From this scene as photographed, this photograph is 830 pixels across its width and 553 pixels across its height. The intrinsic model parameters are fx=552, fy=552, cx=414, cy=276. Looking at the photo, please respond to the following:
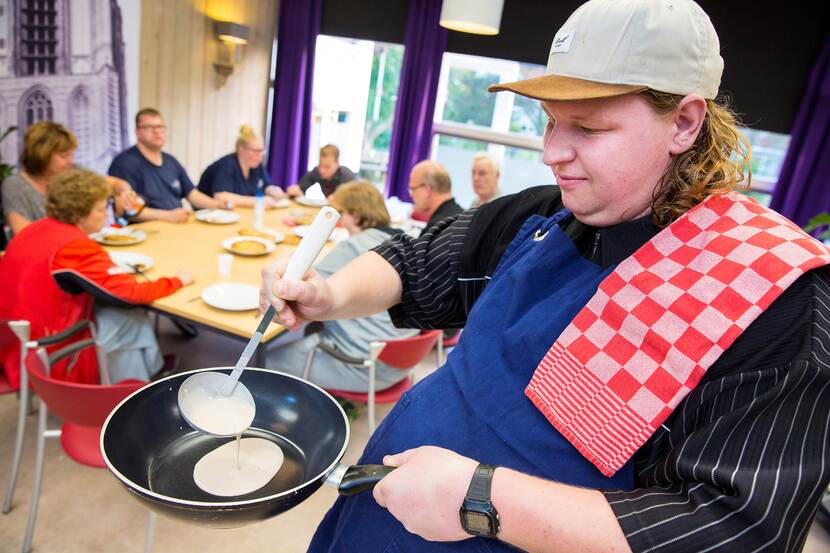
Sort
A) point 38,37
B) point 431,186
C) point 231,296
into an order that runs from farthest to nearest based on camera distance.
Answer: point 431,186, point 38,37, point 231,296

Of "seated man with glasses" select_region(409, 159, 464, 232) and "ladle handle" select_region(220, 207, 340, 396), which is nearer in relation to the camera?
"ladle handle" select_region(220, 207, 340, 396)

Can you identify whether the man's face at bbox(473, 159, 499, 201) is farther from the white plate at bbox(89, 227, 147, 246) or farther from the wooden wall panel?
the wooden wall panel

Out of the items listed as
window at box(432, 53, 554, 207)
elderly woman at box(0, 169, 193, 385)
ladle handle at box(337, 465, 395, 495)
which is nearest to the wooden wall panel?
window at box(432, 53, 554, 207)

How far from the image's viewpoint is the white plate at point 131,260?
255cm

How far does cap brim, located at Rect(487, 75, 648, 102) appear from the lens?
702 mm

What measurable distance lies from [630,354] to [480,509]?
272mm

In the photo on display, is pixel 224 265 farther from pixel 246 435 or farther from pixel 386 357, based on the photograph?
pixel 246 435

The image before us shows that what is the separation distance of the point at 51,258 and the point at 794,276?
245cm

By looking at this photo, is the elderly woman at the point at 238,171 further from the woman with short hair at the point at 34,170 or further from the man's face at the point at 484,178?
the man's face at the point at 484,178

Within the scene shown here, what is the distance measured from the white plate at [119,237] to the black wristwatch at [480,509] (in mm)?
2787

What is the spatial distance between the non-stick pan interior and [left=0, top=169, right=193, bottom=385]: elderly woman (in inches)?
54.5

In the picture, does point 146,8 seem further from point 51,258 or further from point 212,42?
point 51,258

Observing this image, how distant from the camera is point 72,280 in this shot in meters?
2.19

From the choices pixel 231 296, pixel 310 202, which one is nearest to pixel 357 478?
pixel 231 296
